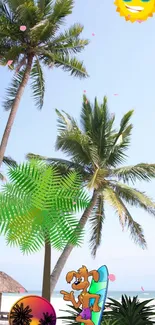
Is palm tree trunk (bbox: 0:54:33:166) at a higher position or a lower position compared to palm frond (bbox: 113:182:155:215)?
higher

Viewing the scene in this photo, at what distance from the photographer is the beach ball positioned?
577 centimetres

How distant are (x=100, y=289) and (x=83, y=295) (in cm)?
23

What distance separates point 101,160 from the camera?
19344 millimetres

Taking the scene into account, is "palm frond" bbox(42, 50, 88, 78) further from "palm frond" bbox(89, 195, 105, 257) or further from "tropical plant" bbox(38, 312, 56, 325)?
"tropical plant" bbox(38, 312, 56, 325)

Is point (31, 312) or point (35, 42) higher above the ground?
point (35, 42)

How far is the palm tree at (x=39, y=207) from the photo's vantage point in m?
5.90

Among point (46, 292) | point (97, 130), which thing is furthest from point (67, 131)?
point (46, 292)

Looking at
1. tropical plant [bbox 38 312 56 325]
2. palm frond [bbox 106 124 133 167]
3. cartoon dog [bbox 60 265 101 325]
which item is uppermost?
palm frond [bbox 106 124 133 167]

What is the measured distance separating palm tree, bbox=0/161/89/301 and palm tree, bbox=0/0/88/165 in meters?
10.5

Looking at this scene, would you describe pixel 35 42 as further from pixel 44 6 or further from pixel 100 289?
pixel 100 289

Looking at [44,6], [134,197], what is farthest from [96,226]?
[44,6]

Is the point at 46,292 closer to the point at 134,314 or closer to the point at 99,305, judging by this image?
the point at 134,314

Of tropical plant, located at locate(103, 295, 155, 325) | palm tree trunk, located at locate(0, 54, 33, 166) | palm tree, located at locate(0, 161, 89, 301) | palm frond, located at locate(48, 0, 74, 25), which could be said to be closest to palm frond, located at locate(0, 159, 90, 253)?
palm tree, located at locate(0, 161, 89, 301)

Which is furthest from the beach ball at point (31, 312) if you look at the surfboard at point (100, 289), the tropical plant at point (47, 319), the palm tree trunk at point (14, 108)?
the palm tree trunk at point (14, 108)
